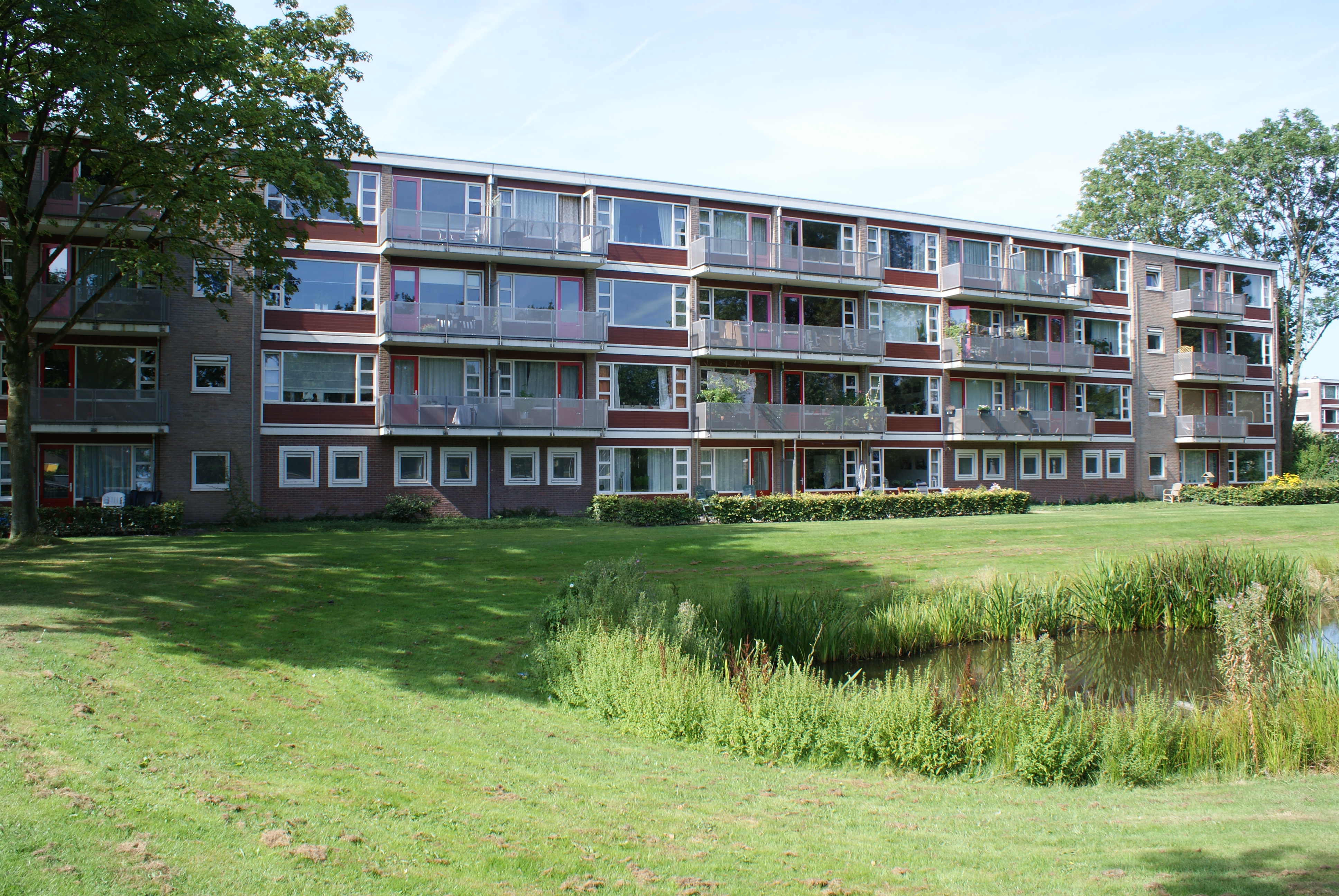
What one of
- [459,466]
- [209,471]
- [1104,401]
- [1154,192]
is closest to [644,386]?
[459,466]

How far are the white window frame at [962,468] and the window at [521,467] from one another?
18149 mm

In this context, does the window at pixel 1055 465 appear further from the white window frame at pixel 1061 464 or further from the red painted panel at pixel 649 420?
the red painted panel at pixel 649 420

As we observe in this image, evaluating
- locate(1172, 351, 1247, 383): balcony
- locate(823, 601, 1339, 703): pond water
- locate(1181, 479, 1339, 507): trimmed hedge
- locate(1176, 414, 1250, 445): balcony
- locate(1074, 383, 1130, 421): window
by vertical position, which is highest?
locate(1172, 351, 1247, 383): balcony

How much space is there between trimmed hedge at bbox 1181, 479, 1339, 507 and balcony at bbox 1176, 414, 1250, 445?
12.6 ft

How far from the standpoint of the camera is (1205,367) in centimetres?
4378

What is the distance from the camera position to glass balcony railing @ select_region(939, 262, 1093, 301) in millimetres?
37344

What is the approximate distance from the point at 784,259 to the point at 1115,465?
20486mm

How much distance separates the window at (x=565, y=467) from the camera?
103 feet

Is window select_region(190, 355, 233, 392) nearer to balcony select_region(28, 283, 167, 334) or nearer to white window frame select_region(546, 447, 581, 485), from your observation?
balcony select_region(28, 283, 167, 334)

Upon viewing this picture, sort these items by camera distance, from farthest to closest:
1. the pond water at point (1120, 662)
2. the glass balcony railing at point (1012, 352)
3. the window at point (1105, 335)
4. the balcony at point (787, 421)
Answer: the window at point (1105, 335) < the glass balcony railing at point (1012, 352) < the balcony at point (787, 421) < the pond water at point (1120, 662)

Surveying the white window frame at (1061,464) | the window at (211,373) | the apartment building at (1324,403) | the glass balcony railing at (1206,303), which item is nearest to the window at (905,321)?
the white window frame at (1061,464)

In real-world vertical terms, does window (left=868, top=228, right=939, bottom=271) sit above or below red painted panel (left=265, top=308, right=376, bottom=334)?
above

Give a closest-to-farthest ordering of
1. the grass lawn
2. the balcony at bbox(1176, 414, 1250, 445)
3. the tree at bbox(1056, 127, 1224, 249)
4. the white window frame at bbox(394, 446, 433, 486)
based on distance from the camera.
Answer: the grass lawn → the white window frame at bbox(394, 446, 433, 486) → the balcony at bbox(1176, 414, 1250, 445) → the tree at bbox(1056, 127, 1224, 249)

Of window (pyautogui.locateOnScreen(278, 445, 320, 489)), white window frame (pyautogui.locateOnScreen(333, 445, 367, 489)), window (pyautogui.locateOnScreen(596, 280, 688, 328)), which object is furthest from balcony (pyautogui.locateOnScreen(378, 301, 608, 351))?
window (pyautogui.locateOnScreen(278, 445, 320, 489))
